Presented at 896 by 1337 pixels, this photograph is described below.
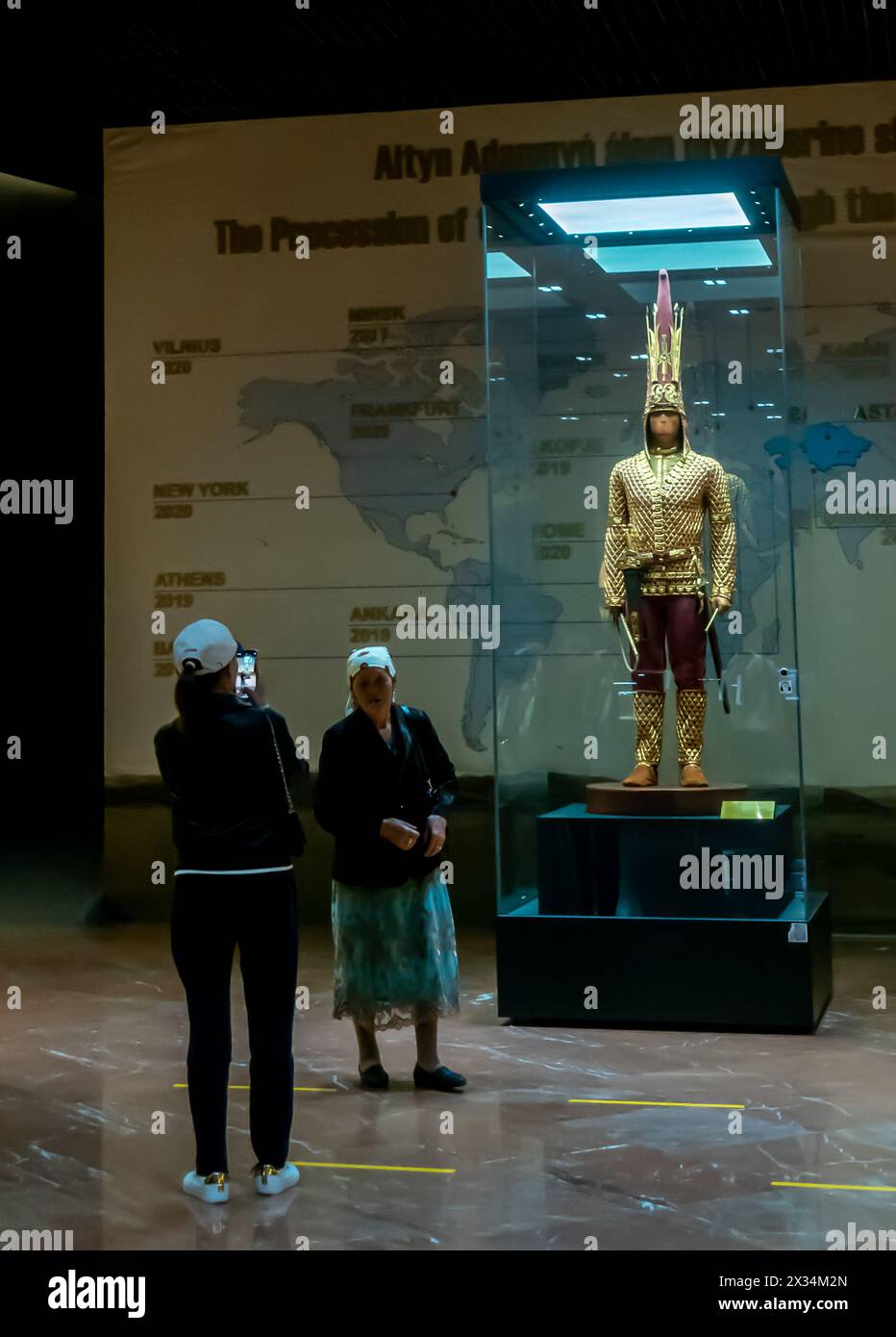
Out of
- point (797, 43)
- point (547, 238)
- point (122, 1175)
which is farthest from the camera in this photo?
point (797, 43)

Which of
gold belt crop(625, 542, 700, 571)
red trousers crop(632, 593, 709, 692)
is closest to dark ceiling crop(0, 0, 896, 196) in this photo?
gold belt crop(625, 542, 700, 571)

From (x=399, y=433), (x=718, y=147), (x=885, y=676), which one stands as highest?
(x=718, y=147)

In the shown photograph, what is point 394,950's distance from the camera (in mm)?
4797

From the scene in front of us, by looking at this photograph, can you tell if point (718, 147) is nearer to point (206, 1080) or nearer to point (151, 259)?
point (151, 259)

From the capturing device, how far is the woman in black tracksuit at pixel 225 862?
12.3 feet

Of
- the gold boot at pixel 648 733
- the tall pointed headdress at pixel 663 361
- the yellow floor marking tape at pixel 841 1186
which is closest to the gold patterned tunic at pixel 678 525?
the tall pointed headdress at pixel 663 361

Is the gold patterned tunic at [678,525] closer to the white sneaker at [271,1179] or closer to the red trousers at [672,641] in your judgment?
the red trousers at [672,641]

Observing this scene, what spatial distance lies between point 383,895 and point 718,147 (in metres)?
4.56

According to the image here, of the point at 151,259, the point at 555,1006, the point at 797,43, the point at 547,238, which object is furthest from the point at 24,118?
the point at 555,1006

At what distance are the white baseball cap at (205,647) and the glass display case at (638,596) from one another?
2451 millimetres

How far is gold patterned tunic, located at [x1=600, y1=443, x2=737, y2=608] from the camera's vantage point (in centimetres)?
605

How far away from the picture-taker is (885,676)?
24.6 feet

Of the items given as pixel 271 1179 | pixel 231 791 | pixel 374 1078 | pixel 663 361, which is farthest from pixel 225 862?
pixel 663 361

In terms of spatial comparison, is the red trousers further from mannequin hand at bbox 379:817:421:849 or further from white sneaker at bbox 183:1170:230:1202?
white sneaker at bbox 183:1170:230:1202
